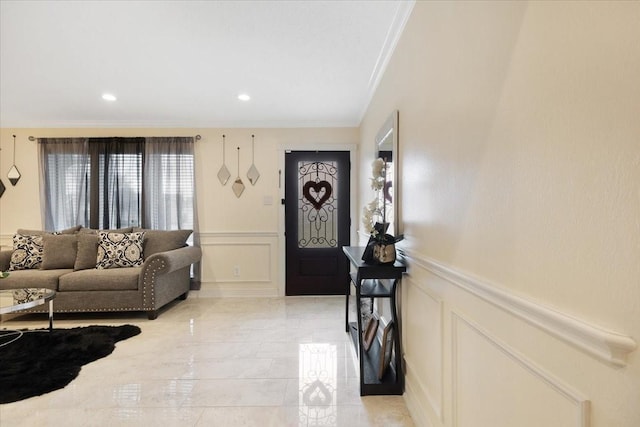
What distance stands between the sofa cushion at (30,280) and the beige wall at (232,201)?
1369mm

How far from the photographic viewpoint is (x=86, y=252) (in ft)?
12.1

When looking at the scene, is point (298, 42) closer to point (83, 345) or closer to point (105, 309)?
point (83, 345)

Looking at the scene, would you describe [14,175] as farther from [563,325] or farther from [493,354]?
[563,325]

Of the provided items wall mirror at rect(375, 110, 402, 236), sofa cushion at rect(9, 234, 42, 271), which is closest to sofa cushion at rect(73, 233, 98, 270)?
sofa cushion at rect(9, 234, 42, 271)

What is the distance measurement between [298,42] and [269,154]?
221 cm

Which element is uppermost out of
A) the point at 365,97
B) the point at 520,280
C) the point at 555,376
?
the point at 365,97

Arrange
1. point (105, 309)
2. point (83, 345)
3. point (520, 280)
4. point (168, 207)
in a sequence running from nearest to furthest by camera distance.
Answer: point (520, 280), point (83, 345), point (105, 309), point (168, 207)

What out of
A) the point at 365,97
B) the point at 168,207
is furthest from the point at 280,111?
the point at 168,207

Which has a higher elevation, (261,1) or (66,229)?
(261,1)

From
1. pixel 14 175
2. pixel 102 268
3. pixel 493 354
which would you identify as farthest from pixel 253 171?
pixel 493 354

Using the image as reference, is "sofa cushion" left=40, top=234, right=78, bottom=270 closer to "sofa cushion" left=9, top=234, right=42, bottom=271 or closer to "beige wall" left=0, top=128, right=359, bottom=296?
"sofa cushion" left=9, top=234, right=42, bottom=271

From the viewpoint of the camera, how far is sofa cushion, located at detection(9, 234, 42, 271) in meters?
3.66

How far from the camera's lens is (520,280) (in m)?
0.84

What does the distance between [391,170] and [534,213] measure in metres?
1.59
